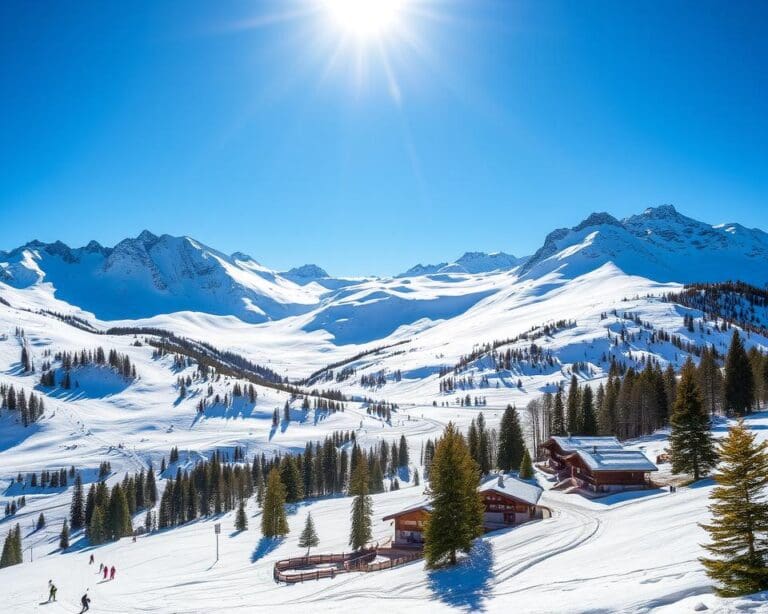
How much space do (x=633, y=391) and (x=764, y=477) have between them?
83.3 m

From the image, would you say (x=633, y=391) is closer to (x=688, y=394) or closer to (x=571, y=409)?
(x=571, y=409)

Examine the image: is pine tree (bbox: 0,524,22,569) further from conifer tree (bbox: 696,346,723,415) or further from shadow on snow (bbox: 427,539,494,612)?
conifer tree (bbox: 696,346,723,415)

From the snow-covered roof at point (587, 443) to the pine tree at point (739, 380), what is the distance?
27349 millimetres

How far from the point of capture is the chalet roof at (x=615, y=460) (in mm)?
60812

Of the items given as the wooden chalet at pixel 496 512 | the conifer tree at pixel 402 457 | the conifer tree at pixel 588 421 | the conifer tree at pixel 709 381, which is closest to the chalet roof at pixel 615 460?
the wooden chalet at pixel 496 512

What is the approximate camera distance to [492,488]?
56.1 metres

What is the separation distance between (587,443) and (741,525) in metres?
52.9

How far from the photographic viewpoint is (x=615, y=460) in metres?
62.5

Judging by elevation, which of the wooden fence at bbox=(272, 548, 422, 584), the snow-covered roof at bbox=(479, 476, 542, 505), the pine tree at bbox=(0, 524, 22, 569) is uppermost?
the snow-covered roof at bbox=(479, 476, 542, 505)

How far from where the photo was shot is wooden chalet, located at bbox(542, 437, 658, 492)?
6119 centimetres

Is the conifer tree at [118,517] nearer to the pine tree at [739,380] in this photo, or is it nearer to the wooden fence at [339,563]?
the wooden fence at [339,563]

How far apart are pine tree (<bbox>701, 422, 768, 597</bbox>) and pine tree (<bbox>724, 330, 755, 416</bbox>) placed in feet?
242

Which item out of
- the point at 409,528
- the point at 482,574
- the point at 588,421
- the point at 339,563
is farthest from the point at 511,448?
the point at 482,574

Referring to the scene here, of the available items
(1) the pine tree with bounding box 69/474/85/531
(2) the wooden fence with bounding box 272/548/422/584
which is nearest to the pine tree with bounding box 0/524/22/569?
(1) the pine tree with bounding box 69/474/85/531
